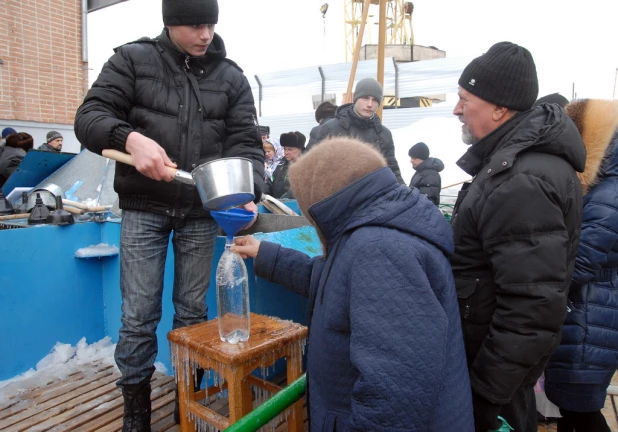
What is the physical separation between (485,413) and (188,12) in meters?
1.91

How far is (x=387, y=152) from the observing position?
4.52 m

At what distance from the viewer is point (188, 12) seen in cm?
188

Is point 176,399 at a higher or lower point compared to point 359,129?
lower

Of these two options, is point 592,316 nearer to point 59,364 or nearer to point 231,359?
point 231,359

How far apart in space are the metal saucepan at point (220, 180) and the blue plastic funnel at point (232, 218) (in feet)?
0.15

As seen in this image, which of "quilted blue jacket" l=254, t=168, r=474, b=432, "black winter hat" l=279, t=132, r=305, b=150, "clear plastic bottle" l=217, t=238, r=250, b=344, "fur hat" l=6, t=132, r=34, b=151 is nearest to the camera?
"quilted blue jacket" l=254, t=168, r=474, b=432

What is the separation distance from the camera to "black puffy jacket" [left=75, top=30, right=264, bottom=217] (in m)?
1.93

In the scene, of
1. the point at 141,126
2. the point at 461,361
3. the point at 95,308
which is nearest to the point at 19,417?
the point at 95,308

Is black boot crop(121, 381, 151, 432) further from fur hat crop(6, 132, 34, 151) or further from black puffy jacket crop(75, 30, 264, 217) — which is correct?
fur hat crop(6, 132, 34, 151)

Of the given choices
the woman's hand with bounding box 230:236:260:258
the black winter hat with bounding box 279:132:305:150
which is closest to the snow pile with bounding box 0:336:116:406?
the woman's hand with bounding box 230:236:260:258

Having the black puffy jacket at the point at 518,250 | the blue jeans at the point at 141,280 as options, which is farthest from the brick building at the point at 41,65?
the black puffy jacket at the point at 518,250

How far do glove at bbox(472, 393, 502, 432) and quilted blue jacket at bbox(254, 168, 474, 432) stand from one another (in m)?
0.14

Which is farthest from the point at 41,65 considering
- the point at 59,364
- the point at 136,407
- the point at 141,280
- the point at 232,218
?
the point at 232,218

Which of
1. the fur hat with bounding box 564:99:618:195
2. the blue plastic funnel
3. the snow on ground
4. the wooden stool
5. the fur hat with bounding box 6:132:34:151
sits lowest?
the snow on ground
